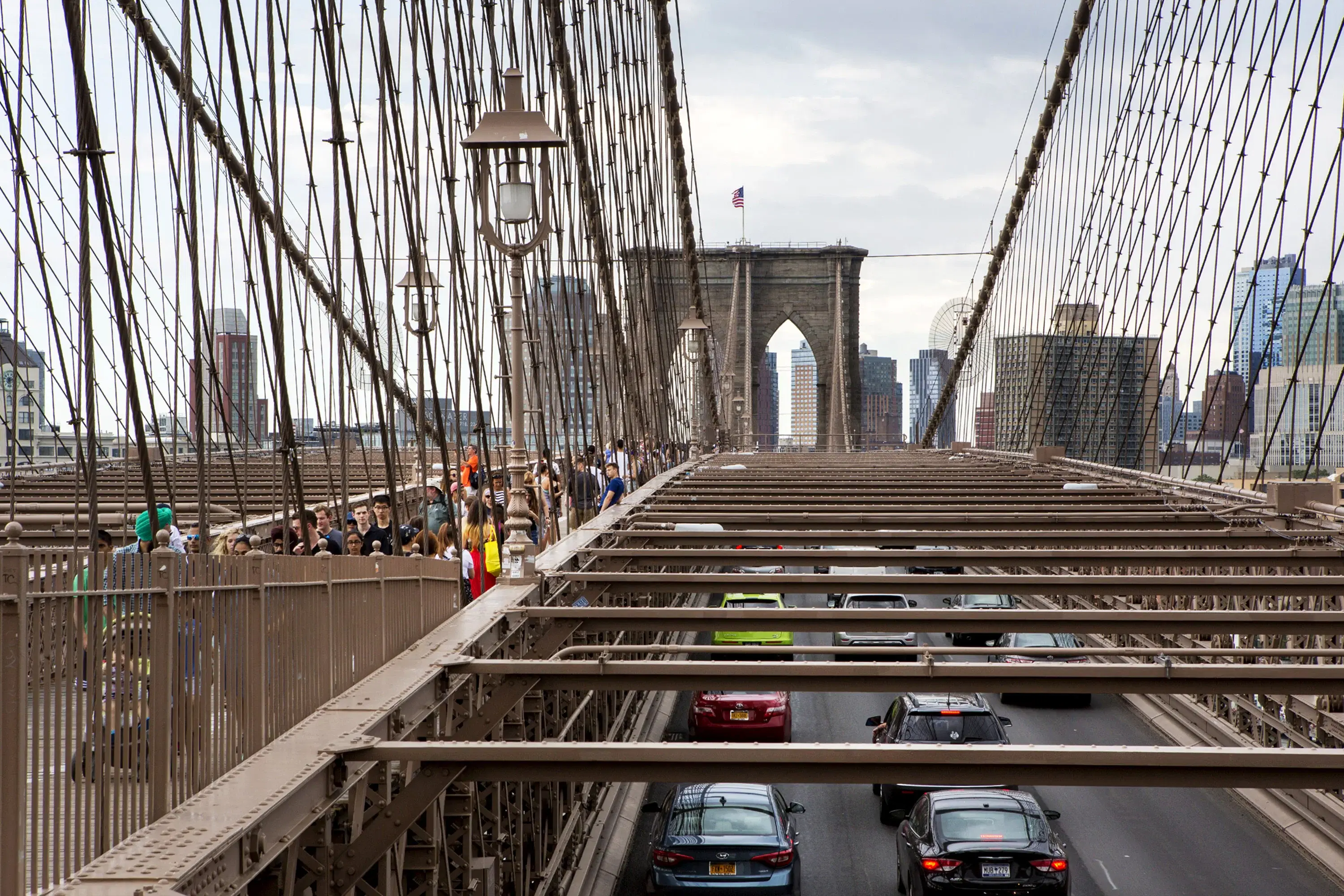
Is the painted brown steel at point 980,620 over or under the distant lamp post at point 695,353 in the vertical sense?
under

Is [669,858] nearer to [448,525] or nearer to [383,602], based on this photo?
[448,525]

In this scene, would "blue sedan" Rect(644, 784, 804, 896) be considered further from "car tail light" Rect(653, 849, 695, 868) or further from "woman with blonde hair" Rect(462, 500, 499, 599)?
"woman with blonde hair" Rect(462, 500, 499, 599)

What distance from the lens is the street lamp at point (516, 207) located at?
9.19m

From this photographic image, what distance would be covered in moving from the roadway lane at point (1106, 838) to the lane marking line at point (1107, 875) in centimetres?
2

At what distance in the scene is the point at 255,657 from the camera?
461cm

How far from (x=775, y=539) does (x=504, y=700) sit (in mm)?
6218

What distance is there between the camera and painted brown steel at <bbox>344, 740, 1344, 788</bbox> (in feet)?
15.9

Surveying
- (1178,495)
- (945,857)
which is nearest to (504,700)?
(945,857)

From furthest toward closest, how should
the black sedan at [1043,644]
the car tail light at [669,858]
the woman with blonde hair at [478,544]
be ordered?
the black sedan at [1043,644]
the car tail light at [669,858]
the woman with blonde hair at [478,544]

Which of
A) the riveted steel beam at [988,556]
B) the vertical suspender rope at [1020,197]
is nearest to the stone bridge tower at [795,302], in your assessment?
the vertical suspender rope at [1020,197]

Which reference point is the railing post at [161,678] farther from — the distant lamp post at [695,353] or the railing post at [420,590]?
the distant lamp post at [695,353]

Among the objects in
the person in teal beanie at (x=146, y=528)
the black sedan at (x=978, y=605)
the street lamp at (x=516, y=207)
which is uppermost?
the street lamp at (x=516, y=207)

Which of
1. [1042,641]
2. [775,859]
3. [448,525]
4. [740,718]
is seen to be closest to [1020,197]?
[1042,641]

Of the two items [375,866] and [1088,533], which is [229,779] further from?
[1088,533]
